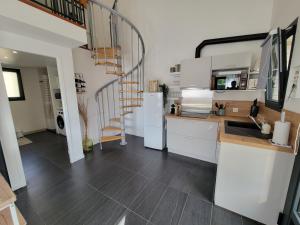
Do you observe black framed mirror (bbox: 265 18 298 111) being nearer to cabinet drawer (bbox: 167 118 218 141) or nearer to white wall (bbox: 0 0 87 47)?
cabinet drawer (bbox: 167 118 218 141)

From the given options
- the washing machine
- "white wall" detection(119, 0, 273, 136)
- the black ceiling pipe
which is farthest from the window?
the black ceiling pipe

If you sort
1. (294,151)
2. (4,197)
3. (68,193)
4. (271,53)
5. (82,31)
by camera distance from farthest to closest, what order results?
(82,31) < (68,193) < (271,53) < (294,151) < (4,197)

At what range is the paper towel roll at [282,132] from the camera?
121cm

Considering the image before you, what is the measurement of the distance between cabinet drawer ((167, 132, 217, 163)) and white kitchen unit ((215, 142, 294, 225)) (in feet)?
3.33

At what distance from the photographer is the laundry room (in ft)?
12.1

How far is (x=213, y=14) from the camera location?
2.66 m

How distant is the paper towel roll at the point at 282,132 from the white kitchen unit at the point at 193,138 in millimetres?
1127

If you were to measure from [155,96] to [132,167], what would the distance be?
5.22 ft

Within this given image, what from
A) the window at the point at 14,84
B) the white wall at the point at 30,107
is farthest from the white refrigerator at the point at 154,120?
the window at the point at 14,84

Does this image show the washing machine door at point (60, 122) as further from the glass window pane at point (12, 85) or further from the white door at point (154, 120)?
the white door at point (154, 120)

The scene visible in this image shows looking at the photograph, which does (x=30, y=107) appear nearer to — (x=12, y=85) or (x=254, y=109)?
(x=12, y=85)

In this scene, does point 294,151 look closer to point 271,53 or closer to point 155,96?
point 271,53

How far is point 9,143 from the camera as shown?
1.81m

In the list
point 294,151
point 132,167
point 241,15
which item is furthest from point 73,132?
point 241,15
